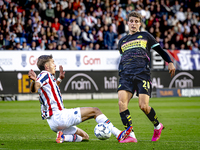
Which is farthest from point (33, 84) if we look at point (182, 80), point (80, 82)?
point (182, 80)

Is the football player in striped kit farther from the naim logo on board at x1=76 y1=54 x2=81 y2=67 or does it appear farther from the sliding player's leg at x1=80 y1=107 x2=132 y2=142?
the naim logo on board at x1=76 y1=54 x2=81 y2=67

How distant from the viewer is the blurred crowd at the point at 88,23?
19.0m

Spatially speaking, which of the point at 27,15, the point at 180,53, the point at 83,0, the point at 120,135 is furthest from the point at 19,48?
the point at 120,135

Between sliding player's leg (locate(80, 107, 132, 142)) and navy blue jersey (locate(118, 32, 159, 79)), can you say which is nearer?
sliding player's leg (locate(80, 107, 132, 142))

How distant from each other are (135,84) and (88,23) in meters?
15.3

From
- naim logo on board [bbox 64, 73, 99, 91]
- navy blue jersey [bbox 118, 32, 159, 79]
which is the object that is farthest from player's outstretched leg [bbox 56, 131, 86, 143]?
naim logo on board [bbox 64, 73, 99, 91]

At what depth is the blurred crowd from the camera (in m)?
19.0

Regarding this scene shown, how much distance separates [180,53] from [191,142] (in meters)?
15.2

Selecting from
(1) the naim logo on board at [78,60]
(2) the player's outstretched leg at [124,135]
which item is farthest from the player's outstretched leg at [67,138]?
(1) the naim logo on board at [78,60]

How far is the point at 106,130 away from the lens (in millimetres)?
5719

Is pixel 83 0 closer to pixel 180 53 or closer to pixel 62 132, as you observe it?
pixel 180 53

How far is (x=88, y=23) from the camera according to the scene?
2108 centimetres

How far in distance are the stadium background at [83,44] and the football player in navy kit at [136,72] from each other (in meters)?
11.8

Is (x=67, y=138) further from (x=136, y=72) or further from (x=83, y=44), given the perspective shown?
(x=83, y=44)
